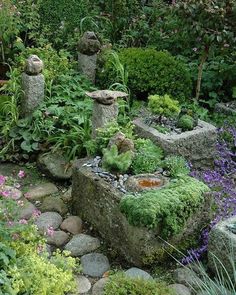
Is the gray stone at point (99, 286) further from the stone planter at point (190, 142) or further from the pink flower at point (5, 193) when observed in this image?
the stone planter at point (190, 142)

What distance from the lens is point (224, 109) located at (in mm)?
7004

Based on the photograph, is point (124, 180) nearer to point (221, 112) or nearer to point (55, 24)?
point (221, 112)

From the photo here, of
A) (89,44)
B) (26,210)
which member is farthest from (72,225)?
(89,44)

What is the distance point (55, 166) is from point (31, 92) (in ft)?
3.02

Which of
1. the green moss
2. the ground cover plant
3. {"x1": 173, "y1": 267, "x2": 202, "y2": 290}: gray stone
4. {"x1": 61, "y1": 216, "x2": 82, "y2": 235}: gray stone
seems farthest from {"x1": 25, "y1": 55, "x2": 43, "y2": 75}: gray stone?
{"x1": 173, "y1": 267, "x2": 202, "y2": 290}: gray stone

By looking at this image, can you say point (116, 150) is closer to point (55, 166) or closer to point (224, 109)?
point (55, 166)

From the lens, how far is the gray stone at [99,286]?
4.35 meters

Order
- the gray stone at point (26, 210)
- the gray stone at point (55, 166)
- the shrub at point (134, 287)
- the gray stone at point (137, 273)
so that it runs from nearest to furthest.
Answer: the shrub at point (134, 287) → the gray stone at point (137, 273) → the gray stone at point (26, 210) → the gray stone at point (55, 166)

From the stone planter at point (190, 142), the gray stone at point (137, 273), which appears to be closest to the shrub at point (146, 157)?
the stone planter at point (190, 142)

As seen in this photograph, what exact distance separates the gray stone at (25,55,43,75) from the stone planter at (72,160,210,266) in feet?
4.51

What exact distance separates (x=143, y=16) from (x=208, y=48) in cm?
179

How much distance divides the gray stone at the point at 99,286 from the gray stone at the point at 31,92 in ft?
8.18

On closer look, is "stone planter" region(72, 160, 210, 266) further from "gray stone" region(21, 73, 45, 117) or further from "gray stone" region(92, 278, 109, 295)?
"gray stone" region(21, 73, 45, 117)

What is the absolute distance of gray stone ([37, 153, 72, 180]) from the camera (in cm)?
581
